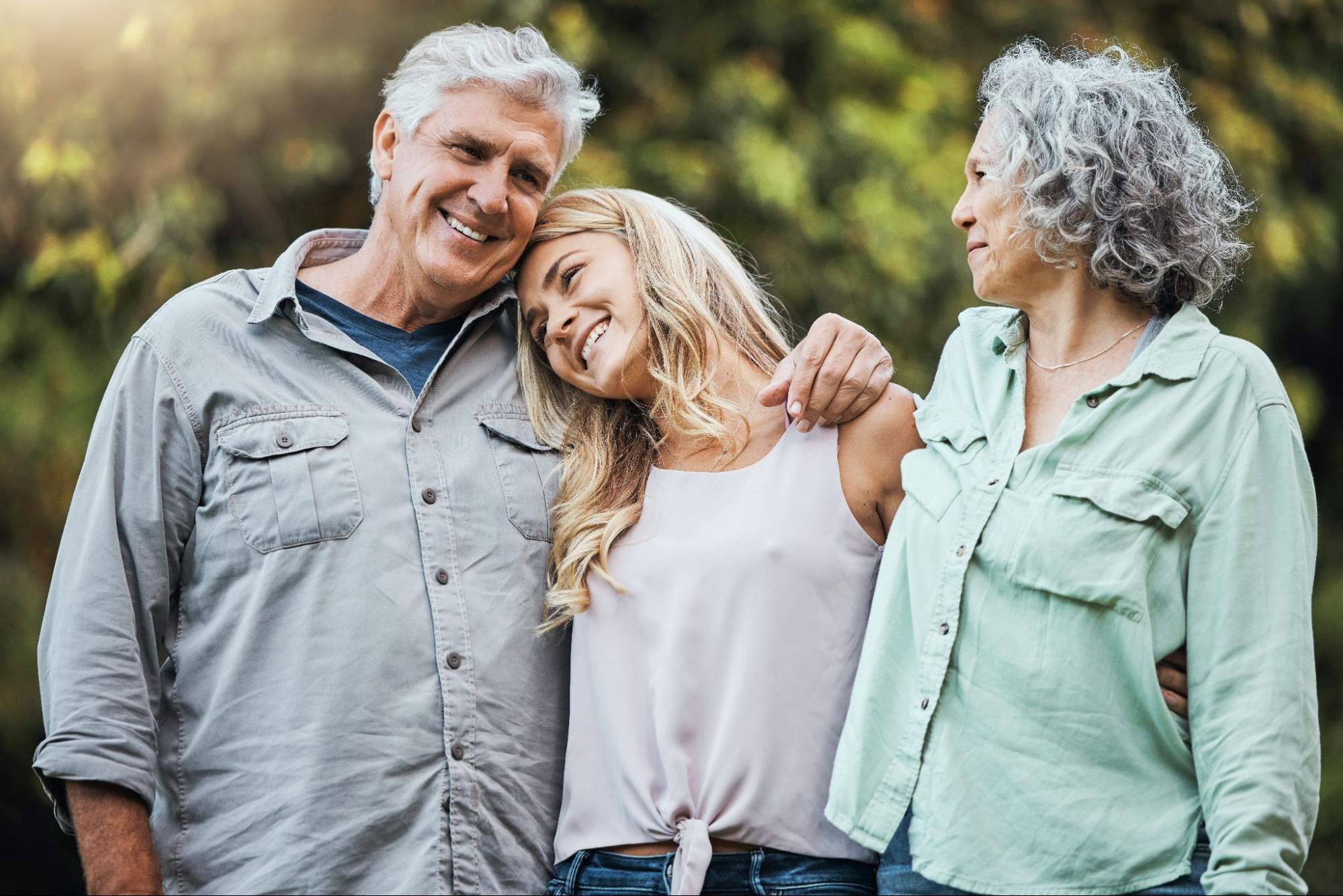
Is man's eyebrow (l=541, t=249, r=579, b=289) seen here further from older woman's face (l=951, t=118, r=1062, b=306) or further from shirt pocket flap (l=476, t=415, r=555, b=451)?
older woman's face (l=951, t=118, r=1062, b=306)

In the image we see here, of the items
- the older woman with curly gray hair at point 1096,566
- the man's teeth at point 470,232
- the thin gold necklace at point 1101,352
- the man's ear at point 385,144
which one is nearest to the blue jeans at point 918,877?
the older woman with curly gray hair at point 1096,566

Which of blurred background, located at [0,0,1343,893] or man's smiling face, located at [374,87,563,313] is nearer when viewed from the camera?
man's smiling face, located at [374,87,563,313]

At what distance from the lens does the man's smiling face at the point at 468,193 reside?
2311mm

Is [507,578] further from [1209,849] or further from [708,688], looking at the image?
[1209,849]

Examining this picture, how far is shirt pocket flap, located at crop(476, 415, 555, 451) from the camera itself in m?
2.31

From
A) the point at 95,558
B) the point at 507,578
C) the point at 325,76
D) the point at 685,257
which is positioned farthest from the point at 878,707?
the point at 325,76

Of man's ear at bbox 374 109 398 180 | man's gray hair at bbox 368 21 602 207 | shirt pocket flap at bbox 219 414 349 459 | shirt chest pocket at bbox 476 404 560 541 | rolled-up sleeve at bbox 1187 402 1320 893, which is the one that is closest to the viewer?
rolled-up sleeve at bbox 1187 402 1320 893

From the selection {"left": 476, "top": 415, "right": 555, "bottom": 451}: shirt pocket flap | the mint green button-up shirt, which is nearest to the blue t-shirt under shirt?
{"left": 476, "top": 415, "right": 555, "bottom": 451}: shirt pocket flap

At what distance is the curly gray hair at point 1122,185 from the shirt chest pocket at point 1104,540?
0.31 metres

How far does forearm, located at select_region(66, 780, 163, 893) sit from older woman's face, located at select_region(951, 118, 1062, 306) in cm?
146

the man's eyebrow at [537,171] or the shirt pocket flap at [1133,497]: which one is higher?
the man's eyebrow at [537,171]

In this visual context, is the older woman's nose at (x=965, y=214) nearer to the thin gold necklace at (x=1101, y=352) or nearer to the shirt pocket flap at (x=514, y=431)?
the thin gold necklace at (x=1101, y=352)

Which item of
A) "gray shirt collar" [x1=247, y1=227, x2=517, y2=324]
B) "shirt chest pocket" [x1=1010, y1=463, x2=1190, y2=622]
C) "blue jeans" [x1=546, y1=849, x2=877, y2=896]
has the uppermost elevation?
"gray shirt collar" [x1=247, y1=227, x2=517, y2=324]

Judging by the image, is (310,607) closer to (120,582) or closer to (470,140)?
(120,582)
